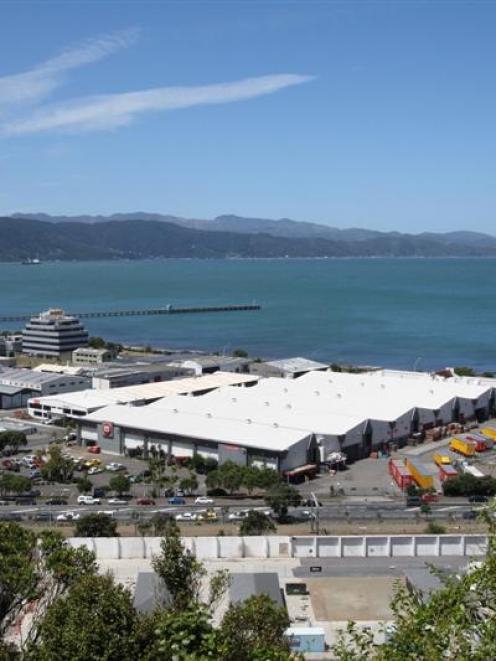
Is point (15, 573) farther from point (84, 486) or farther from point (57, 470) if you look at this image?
point (57, 470)

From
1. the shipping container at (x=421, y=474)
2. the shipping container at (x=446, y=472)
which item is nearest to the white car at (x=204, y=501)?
the shipping container at (x=421, y=474)

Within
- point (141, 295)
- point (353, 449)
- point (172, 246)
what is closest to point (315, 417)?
point (353, 449)

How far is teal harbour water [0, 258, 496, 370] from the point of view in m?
31.2

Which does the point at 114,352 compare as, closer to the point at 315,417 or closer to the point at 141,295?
the point at 315,417

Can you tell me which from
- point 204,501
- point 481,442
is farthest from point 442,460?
point 204,501

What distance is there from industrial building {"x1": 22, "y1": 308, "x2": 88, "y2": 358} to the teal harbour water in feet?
17.0

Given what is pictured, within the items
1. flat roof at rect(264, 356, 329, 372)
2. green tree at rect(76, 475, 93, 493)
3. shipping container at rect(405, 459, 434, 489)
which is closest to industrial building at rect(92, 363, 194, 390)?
flat roof at rect(264, 356, 329, 372)

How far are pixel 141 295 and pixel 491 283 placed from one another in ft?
100

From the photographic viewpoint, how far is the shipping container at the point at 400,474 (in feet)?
39.9

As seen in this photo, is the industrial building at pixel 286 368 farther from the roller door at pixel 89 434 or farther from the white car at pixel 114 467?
the white car at pixel 114 467

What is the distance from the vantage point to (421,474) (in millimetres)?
12258

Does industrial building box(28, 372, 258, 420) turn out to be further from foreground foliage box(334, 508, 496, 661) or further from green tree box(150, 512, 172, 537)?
foreground foliage box(334, 508, 496, 661)

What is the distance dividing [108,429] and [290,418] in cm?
317

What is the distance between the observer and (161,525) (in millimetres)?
9758
